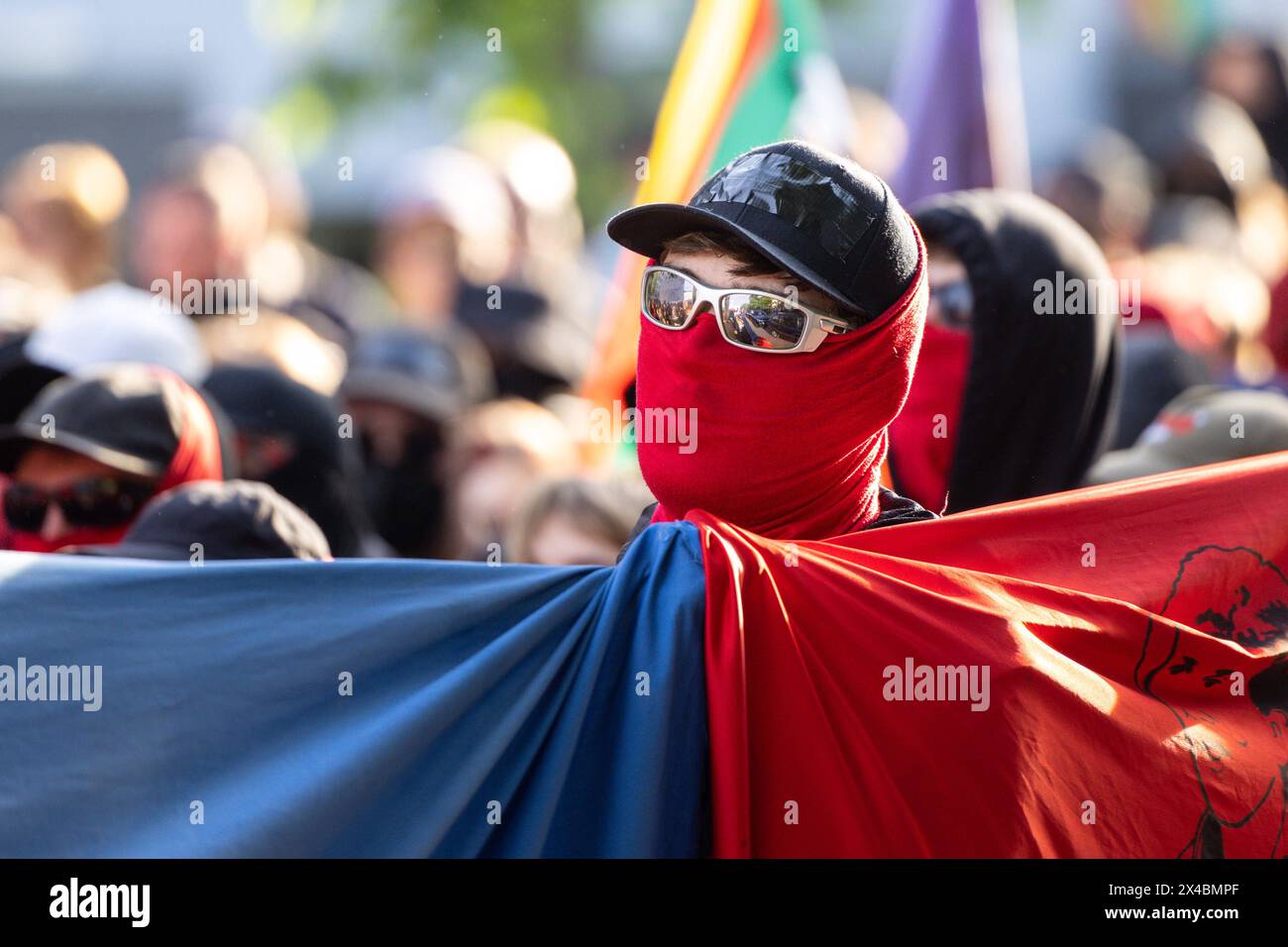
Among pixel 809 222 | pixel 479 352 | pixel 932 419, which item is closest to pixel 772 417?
pixel 809 222

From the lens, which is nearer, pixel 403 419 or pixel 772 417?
pixel 772 417

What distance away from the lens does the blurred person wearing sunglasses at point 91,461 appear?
4188 millimetres

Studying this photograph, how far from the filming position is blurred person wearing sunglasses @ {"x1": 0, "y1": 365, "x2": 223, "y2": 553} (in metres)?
4.19

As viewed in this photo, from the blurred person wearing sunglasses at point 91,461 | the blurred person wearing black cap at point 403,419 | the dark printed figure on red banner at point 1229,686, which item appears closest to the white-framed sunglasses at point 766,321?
the dark printed figure on red banner at point 1229,686

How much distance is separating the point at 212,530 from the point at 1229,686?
192 cm

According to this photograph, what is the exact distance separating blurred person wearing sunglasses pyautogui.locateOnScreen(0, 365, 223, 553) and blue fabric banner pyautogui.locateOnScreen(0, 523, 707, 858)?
44.2 inches

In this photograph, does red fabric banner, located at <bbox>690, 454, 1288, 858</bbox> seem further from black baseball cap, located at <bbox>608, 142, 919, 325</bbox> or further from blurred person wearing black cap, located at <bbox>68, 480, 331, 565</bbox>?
blurred person wearing black cap, located at <bbox>68, 480, 331, 565</bbox>

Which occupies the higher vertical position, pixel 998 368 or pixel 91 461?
pixel 998 368

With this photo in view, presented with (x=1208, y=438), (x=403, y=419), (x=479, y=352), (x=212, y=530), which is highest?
(x=479, y=352)

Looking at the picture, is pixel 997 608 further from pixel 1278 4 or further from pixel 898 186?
pixel 1278 4

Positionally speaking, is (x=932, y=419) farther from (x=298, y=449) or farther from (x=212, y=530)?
(x=298, y=449)

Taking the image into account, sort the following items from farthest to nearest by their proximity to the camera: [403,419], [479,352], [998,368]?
[479,352]
[403,419]
[998,368]

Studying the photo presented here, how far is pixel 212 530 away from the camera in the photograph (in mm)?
3734
